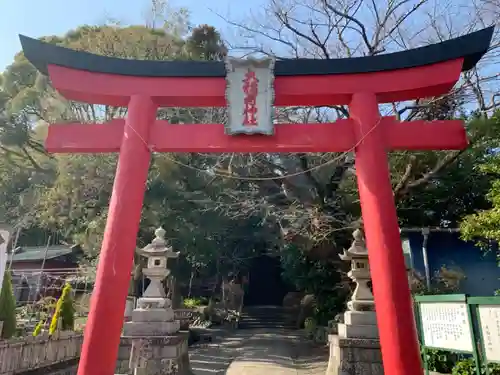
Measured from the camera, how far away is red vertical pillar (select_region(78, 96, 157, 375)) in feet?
15.7

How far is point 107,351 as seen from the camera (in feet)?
15.8

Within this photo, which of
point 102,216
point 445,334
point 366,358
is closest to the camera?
point 445,334

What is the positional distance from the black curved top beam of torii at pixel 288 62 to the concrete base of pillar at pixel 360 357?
18.6 feet

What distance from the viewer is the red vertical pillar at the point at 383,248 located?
15.5ft

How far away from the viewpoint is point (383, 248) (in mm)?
5094

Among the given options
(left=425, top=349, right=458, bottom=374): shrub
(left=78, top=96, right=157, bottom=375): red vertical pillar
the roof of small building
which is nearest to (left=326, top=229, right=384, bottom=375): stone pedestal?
(left=425, top=349, right=458, bottom=374): shrub

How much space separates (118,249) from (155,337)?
4.39 metres

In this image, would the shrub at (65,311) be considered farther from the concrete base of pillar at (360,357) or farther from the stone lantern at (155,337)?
the concrete base of pillar at (360,357)

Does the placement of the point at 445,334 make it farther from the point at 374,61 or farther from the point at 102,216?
the point at 102,216

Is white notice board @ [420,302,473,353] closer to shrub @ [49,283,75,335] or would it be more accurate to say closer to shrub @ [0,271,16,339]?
→ shrub @ [49,283,75,335]

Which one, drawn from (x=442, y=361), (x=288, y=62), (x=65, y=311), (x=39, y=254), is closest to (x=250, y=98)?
(x=288, y=62)

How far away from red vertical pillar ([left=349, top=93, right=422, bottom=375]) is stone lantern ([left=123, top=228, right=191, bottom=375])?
5.47m

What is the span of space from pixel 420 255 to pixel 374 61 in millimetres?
8122

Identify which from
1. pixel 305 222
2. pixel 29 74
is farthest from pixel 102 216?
pixel 29 74
